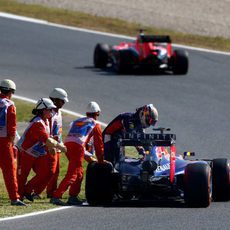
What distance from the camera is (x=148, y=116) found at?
16.4 metres

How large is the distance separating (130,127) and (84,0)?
28.5 metres

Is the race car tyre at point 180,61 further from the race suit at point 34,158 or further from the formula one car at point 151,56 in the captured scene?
the race suit at point 34,158

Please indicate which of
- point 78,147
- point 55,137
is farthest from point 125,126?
point 55,137

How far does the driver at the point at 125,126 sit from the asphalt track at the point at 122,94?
120 centimetres

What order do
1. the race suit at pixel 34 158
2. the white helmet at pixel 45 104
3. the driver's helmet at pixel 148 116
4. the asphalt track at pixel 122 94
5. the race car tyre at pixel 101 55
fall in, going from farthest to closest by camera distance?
1. the race car tyre at pixel 101 55
2. the driver's helmet at pixel 148 116
3. the race suit at pixel 34 158
4. the white helmet at pixel 45 104
5. the asphalt track at pixel 122 94

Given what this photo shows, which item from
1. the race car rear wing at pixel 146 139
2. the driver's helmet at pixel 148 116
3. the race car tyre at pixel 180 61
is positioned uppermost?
the race car tyre at pixel 180 61

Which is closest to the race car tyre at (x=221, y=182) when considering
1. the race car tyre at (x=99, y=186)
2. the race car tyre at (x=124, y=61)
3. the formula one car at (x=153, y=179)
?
the formula one car at (x=153, y=179)

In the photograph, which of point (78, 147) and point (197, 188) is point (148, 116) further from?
point (197, 188)

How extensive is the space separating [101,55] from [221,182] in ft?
54.4

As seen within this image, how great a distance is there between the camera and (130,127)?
1661cm

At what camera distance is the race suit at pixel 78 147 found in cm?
1588

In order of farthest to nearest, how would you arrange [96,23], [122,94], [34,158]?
1. [96,23]
2. [122,94]
3. [34,158]

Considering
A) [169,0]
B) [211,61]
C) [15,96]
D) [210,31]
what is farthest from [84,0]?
[15,96]

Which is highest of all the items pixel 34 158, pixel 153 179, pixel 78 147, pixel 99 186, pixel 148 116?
pixel 148 116
